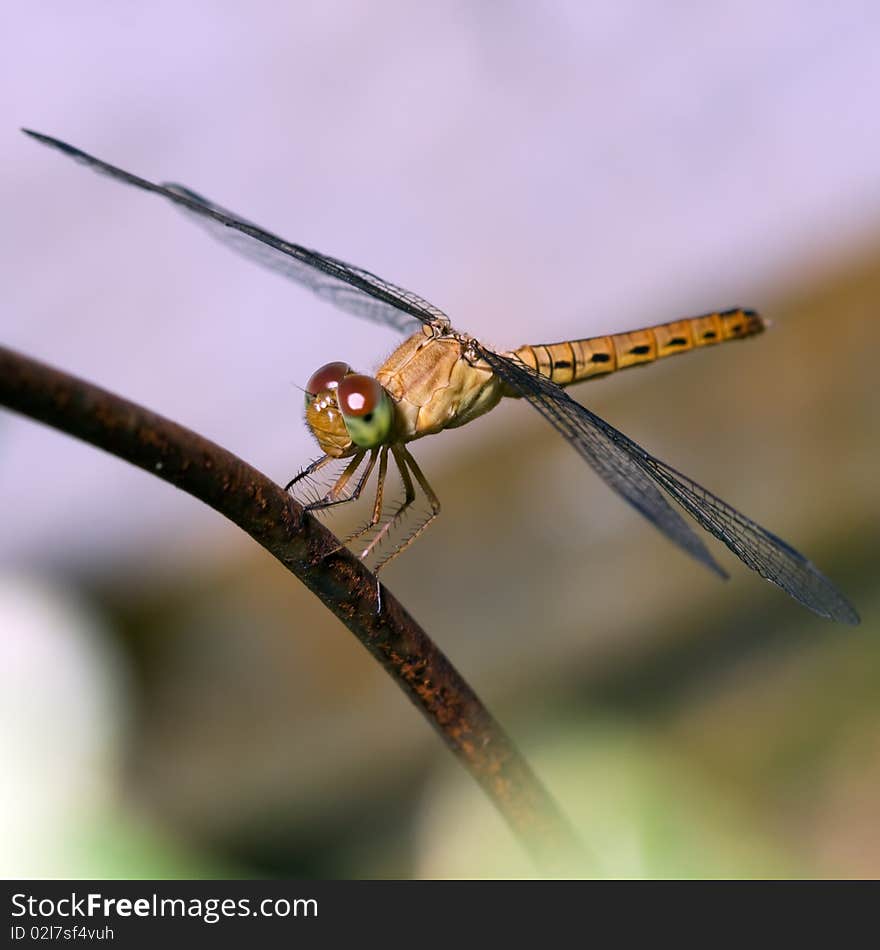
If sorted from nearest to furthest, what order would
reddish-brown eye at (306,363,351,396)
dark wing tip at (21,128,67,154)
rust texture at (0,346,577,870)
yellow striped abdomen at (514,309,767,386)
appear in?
1. rust texture at (0,346,577,870)
2. dark wing tip at (21,128,67,154)
3. reddish-brown eye at (306,363,351,396)
4. yellow striped abdomen at (514,309,767,386)

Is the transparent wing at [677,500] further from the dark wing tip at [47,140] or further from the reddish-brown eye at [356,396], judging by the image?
the dark wing tip at [47,140]

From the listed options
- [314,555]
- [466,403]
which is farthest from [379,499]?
[314,555]

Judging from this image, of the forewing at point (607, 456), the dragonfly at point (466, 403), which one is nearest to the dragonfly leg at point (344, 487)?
the dragonfly at point (466, 403)

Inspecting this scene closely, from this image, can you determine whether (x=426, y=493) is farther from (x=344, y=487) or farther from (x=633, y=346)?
(x=633, y=346)

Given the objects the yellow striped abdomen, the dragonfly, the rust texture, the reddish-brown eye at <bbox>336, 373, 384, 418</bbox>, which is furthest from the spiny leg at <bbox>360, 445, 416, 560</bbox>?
the rust texture

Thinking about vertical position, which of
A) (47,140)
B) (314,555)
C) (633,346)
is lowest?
(314,555)

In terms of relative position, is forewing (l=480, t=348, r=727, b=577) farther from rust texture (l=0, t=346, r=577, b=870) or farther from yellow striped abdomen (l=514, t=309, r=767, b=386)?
rust texture (l=0, t=346, r=577, b=870)

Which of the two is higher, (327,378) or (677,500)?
(327,378)
